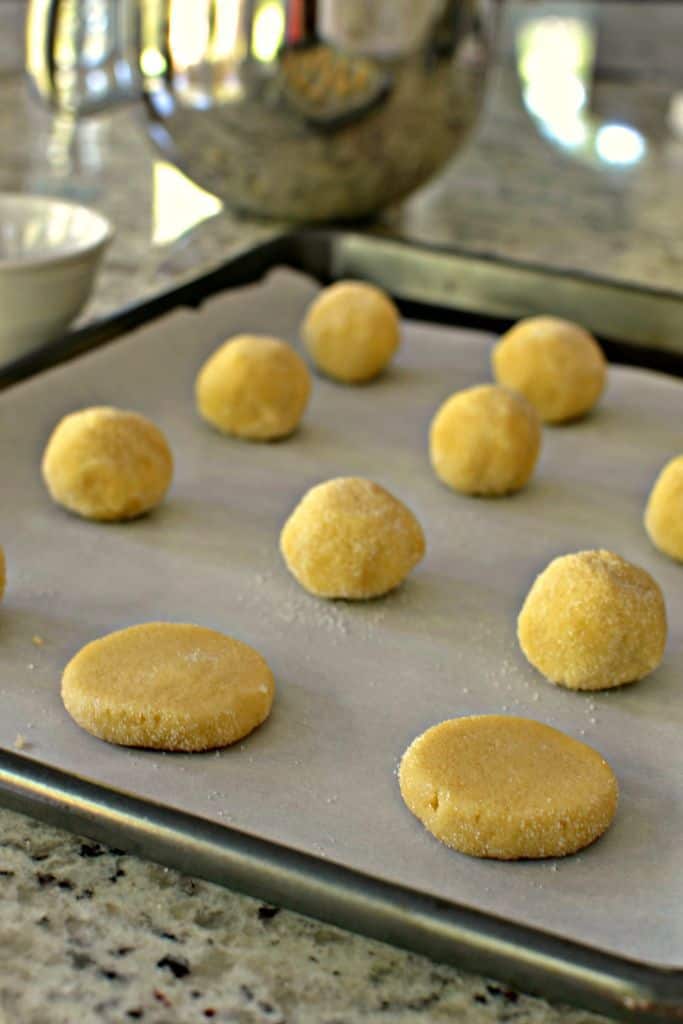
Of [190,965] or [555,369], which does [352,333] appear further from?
[190,965]

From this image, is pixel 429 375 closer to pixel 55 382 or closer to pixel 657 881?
pixel 55 382

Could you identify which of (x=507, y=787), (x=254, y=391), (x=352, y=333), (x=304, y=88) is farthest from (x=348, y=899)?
(x=304, y=88)

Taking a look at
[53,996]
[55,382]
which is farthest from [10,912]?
[55,382]

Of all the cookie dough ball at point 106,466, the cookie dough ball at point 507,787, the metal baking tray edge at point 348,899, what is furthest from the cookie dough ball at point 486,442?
the metal baking tray edge at point 348,899

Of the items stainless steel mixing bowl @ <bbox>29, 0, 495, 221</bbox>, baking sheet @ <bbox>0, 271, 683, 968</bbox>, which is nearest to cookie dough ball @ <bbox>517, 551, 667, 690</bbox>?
baking sheet @ <bbox>0, 271, 683, 968</bbox>

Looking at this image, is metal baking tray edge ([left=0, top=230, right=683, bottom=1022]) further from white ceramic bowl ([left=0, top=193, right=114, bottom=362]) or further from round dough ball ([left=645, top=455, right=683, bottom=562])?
white ceramic bowl ([left=0, top=193, right=114, bottom=362])
